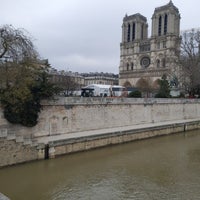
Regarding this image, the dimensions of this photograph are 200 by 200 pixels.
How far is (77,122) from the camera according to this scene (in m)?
22.2

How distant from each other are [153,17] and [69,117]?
6277cm

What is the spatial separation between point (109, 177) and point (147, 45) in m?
69.2

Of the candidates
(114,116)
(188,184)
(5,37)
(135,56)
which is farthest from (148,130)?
(135,56)

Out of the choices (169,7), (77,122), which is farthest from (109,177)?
(169,7)

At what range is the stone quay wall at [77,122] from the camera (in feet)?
51.3

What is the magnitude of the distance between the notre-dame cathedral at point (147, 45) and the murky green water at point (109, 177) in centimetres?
5173

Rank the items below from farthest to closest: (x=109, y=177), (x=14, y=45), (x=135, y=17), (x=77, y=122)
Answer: (x=135, y=17)
(x=77, y=122)
(x=14, y=45)
(x=109, y=177)

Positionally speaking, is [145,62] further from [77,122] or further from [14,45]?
[14,45]

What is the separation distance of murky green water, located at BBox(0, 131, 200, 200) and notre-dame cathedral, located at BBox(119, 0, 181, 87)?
170 ft

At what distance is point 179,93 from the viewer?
1720 inches

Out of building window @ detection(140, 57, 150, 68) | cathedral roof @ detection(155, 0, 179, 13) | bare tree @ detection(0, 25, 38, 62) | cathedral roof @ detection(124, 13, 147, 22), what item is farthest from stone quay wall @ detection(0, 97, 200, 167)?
cathedral roof @ detection(124, 13, 147, 22)

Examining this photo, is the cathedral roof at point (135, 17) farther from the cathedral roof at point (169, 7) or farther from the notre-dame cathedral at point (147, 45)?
the cathedral roof at point (169, 7)

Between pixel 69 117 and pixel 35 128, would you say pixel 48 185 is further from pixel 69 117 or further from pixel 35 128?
pixel 69 117

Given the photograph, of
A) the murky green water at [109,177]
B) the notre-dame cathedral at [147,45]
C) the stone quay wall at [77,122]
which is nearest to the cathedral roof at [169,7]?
the notre-dame cathedral at [147,45]
